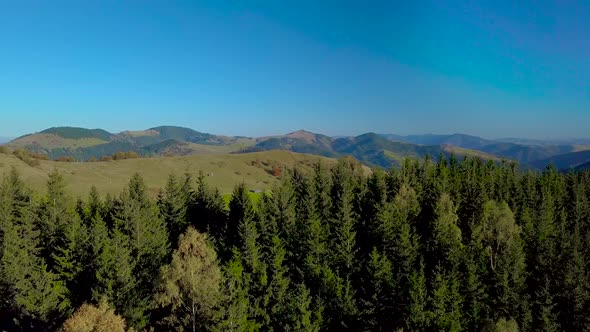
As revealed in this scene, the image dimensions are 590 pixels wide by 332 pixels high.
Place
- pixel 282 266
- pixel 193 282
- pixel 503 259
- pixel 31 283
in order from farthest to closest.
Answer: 1. pixel 503 259
2. pixel 282 266
3. pixel 31 283
4. pixel 193 282

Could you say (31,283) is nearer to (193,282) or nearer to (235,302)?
(193,282)

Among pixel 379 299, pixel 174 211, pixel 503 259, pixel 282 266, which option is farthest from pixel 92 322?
pixel 503 259

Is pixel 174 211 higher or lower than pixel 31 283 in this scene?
higher

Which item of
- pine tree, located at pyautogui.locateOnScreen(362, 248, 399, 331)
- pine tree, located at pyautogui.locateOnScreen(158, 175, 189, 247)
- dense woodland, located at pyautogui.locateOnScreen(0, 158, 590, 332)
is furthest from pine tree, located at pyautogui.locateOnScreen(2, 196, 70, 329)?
pine tree, located at pyautogui.locateOnScreen(362, 248, 399, 331)

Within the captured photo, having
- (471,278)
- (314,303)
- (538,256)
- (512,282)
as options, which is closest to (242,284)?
(314,303)

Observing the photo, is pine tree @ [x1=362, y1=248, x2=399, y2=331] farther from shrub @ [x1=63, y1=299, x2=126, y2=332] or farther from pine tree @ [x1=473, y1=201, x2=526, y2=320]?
shrub @ [x1=63, y1=299, x2=126, y2=332]

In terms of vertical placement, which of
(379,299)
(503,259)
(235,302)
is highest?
(235,302)

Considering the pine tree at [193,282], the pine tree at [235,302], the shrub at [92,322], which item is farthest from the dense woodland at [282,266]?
the shrub at [92,322]

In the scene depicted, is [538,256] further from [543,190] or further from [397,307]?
[543,190]


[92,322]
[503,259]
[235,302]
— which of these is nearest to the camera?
[92,322]

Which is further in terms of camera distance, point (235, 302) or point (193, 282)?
point (235, 302)
